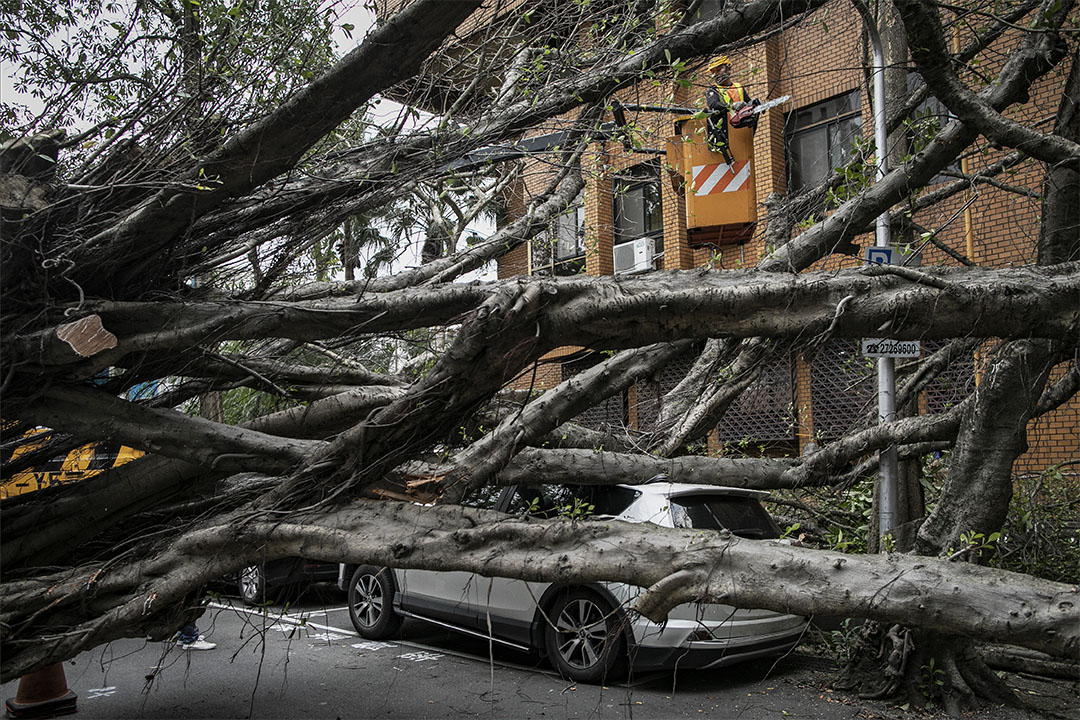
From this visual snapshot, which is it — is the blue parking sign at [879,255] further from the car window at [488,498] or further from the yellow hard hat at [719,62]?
the car window at [488,498]

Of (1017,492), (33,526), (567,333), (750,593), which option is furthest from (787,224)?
(33,526)

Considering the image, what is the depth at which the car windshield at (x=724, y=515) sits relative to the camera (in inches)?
288

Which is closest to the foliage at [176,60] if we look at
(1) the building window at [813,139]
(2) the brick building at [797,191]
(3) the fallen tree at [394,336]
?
(3) the fallen tree at [394,336]

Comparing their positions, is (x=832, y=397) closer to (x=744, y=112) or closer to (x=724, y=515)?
(x=744, y=112)

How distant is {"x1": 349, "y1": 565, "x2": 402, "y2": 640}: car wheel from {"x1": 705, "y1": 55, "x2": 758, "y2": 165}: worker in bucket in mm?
6269

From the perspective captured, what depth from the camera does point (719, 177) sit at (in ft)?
43.1

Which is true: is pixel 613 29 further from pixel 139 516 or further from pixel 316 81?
pixel 139 516

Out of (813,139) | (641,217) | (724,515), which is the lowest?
(724,515)

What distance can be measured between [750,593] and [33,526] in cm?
517

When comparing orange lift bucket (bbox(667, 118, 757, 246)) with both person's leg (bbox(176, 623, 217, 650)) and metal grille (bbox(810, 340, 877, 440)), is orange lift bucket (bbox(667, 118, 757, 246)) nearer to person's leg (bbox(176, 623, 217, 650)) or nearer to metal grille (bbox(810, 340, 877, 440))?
metal grille (bbox(810, 340, 877, 440))

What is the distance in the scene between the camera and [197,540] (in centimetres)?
533

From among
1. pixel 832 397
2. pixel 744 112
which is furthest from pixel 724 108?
pixel 832 397

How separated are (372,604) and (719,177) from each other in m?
8.43

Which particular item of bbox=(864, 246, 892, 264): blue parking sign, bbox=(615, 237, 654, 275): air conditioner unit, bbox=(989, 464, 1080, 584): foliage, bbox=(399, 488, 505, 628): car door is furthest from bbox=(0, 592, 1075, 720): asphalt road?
bbox=(615, 237, 654, 275): air conditioner unit
